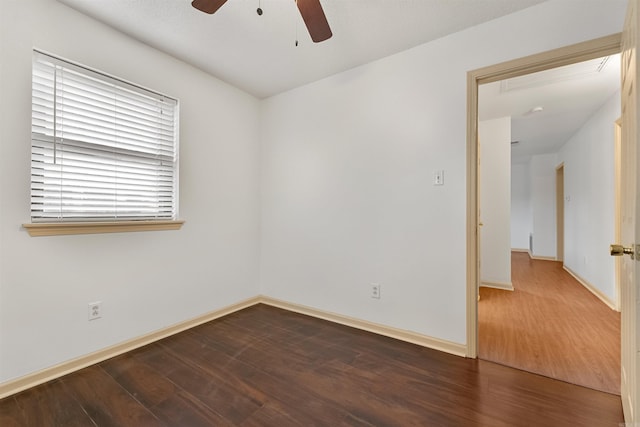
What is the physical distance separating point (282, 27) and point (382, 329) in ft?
8.66

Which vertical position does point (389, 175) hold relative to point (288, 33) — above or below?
below

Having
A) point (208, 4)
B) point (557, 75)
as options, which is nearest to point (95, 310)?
point (208, 4)

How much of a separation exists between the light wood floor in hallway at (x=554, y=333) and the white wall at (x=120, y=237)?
8.50 feet

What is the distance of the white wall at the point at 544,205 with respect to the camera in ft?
20.9

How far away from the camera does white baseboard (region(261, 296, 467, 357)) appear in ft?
6.96

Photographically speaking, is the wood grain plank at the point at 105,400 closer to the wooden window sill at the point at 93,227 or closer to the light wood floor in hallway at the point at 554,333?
the wooden window sill at the point at 93,227

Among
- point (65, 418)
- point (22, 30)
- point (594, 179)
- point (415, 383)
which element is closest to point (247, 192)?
point (22, 30)

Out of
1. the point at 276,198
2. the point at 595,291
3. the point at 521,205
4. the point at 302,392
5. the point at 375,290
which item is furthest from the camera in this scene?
the point at 521,205

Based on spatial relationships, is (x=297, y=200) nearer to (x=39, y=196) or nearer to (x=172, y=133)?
(x=172, y=133)

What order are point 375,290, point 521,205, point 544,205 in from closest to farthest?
point 375,290 → point 544,205 → point 521,205

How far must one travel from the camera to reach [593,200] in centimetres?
387

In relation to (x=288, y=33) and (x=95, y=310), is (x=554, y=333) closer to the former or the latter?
(x=288, y=33)

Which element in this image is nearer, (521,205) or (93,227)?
(93,227)

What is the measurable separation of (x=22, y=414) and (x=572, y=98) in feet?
18.6
